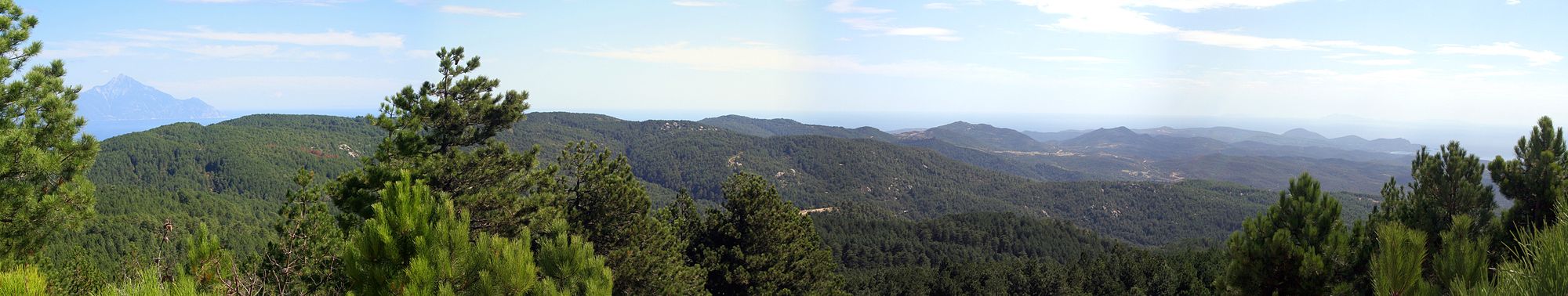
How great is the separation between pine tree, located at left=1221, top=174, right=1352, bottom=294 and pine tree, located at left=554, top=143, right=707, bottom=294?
30.8ft

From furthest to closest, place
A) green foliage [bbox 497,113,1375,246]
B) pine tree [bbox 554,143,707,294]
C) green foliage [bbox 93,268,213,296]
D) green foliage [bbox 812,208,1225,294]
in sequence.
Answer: green foliage [bbox 497,113,1375,246]
green foliage [bbox 812,208,1225,294]
pine tree [bbox 554,143,707,294]
green foliage [bbox 93,268,213,296]

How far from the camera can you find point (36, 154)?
21.6 feet

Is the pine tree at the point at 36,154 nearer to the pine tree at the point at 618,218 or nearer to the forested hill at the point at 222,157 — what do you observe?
the pine tree at the point at 618,218

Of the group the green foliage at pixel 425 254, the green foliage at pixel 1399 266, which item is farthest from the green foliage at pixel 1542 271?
the green foliage at pixel 425 254

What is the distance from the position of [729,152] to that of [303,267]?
6005 inches

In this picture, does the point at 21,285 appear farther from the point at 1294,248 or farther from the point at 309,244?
the point at 1294,248

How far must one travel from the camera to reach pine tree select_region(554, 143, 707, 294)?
41.8 feet

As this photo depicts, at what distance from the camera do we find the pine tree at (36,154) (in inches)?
262

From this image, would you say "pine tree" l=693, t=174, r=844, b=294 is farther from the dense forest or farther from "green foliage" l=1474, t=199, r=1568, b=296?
"green foliage" l=1474, t=199, r=1568, b=296

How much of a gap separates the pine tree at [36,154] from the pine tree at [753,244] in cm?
1094

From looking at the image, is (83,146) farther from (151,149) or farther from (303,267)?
(151,149)

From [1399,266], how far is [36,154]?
37.9 ft

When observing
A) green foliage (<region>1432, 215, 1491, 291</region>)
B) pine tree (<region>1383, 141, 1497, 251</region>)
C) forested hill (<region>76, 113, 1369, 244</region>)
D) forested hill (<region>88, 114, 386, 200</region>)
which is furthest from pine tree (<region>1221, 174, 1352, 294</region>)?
forested hill (<region>88, 114, 386, 200</region>)

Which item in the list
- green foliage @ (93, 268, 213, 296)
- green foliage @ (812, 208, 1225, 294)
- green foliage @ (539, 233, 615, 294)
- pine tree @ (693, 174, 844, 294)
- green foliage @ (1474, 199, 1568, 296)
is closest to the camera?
green foliage @ (1474, 199, 1568, 296)
